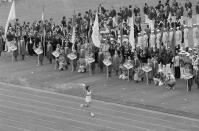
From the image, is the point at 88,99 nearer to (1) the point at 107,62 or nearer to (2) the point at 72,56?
(1) the point at 107,62

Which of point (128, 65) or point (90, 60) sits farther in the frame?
point (90, 60)

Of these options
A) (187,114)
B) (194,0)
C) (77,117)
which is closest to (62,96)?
(77,117)

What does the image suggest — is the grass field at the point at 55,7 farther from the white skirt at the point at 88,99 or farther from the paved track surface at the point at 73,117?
the white skirt at the point at 88,99

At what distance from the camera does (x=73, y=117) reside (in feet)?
94.6

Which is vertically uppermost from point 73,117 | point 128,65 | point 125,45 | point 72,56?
point 125,45

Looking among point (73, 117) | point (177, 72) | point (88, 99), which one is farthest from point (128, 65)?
point (73, 117)

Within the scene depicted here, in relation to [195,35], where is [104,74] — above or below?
below

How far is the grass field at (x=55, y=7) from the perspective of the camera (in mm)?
54406

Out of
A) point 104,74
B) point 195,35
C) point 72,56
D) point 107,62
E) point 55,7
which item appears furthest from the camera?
point 55,7

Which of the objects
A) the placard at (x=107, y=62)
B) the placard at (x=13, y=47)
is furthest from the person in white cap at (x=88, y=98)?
the placard at (x=13, y=47)

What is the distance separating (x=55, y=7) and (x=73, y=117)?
1213 inches

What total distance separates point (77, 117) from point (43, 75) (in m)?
8.55

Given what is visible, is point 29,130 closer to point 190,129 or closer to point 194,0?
point 190,129

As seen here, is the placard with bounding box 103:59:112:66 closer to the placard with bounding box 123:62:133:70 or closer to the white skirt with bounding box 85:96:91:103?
the placard with bounding box 123:62:133:70
